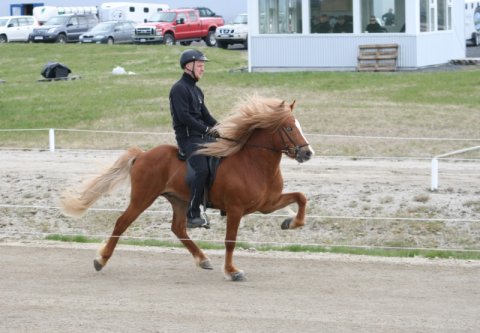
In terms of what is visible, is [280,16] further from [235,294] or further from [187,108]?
[235,294]

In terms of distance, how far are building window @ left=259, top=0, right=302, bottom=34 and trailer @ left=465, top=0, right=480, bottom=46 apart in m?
17.5

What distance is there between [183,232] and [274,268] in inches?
44.5

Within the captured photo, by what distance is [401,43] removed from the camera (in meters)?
33.6

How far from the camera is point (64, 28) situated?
5822 centimetres

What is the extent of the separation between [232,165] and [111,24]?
4582cm

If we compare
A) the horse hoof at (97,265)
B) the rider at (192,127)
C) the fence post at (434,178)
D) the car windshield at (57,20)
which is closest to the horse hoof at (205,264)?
the rider at (192,127)

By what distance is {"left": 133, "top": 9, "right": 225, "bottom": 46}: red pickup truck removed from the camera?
53578 millimetres

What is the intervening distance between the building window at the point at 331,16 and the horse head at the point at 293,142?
2339 centimetres

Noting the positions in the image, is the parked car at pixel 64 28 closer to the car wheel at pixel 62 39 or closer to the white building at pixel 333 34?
the car wheel at pixel 62 39

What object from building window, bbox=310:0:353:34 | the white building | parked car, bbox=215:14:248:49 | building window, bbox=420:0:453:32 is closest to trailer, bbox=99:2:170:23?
parked car, bbox=215:14:248:49

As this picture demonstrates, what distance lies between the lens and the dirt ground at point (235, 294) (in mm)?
9484

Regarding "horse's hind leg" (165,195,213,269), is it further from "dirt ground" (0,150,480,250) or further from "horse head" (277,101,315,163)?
"dirt ground" (0,150,480,250)

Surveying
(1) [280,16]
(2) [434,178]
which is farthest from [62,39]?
(2) [434,178]

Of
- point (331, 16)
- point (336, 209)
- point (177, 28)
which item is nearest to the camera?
point (336, 209)
